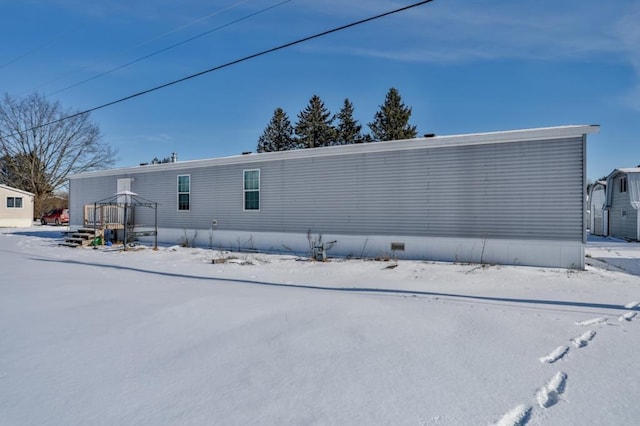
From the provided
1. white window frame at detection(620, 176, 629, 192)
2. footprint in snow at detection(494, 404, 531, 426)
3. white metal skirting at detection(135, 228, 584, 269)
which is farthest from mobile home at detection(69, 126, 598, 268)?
white window frame at detection(620, 176, 629, 192)

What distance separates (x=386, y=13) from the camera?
22.1 ft

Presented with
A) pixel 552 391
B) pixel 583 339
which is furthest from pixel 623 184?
pixel 552 391

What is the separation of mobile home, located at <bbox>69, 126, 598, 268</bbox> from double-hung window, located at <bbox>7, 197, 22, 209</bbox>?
22329 millimetres

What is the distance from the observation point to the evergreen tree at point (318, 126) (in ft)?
119

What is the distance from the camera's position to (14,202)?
2873 centimetres

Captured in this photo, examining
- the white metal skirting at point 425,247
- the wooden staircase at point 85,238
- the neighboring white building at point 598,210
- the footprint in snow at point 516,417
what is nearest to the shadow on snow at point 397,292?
the footprint in snow at point 516,417

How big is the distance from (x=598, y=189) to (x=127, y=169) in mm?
27359

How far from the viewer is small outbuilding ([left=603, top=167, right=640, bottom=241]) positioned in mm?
17094

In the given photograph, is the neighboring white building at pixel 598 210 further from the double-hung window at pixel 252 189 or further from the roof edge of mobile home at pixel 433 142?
the double-hung window at pixel 252 189

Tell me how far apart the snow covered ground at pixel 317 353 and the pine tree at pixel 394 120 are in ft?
92.0

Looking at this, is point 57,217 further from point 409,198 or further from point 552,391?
point 552,391

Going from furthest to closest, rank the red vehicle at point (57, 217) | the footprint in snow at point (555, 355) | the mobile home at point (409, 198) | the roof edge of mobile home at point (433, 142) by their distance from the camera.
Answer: the red vehicle at point (57, 217) → the mobile home at point (409, 198) → the roof edge of mobile home at point (433, 142) → the footprint in snow at point (555, 355)

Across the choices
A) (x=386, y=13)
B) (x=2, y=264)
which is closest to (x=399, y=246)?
(x=386, y=13)

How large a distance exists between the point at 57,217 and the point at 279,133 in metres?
21.5
